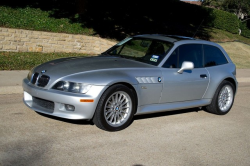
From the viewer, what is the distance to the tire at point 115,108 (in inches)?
215

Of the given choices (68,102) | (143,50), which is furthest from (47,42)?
(68,102)

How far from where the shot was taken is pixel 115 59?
21.4 feet

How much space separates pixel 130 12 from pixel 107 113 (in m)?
17.8

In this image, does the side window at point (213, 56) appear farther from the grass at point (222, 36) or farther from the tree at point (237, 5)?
the tree at point (237, 5)

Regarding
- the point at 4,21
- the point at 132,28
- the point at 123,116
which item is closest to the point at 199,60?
the point at 123,116

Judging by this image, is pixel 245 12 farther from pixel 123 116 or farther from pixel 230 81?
pixel 123 116

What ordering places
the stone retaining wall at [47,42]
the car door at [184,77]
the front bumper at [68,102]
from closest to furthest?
1. the front bumper at [68,102]
2. the car door at [184,77]
3. the stone retaining wall at [47,42]

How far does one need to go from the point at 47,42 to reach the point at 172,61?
9.33 m

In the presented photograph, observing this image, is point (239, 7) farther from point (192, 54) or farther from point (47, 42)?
point (192, 54)

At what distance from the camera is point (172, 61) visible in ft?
21.7

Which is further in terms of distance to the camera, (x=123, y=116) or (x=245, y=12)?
(x=245, y=12)

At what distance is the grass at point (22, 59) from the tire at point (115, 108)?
19.4 feet

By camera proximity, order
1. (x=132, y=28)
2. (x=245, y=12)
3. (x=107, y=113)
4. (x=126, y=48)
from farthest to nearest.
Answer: (x=245, y=12)
(x=132, y=28)
(x=126, y=48)
(x=107, y=113)

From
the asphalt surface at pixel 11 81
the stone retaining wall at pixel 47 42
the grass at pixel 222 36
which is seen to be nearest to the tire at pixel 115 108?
the asphalt surface at pixel 11 81
